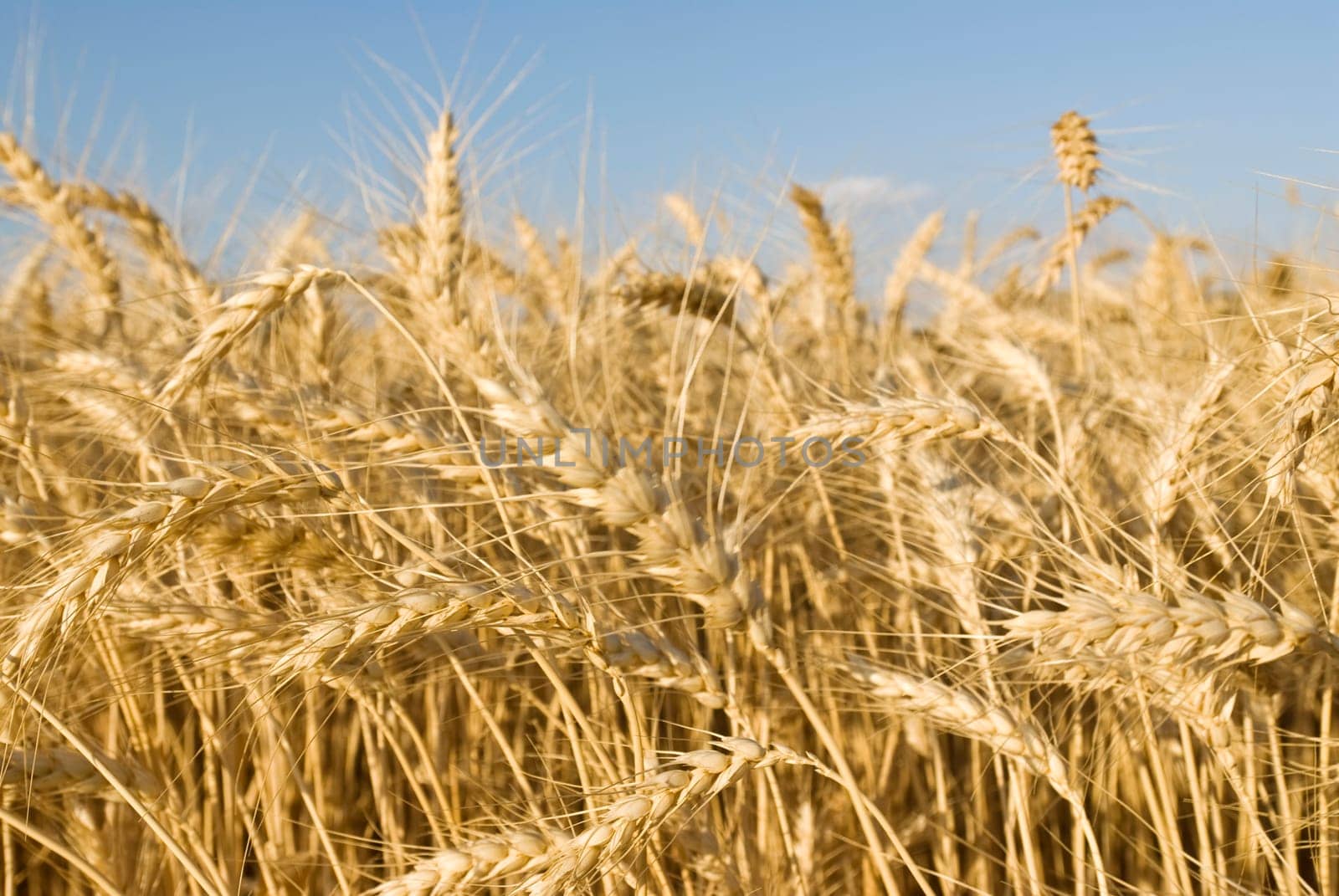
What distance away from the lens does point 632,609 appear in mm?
1754

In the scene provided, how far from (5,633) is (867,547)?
69.8 inches

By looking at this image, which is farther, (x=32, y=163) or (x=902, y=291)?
(x=902, y=291)

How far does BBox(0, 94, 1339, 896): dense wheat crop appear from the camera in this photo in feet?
3.61

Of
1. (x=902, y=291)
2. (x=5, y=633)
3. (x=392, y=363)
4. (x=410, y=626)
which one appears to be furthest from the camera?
(x=902, y=291)

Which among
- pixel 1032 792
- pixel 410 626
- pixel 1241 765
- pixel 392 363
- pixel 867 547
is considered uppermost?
pixel 392 363

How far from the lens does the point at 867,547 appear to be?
238 centimetres

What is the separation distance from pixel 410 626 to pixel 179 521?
0.27m

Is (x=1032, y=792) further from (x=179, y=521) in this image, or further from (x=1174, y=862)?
(x=179, y=521)

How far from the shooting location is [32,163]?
2979mm

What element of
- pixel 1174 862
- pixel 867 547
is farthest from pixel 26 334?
pixel 1174 862

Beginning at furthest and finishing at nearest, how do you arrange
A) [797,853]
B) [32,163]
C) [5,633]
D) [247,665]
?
1. [32,163]
2. [797,853]
3. [247,665]
4. [5,633]

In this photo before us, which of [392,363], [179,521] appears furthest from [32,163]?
[179,521]

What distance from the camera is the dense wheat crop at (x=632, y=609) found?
1101 mm

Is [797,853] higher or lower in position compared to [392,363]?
lower
